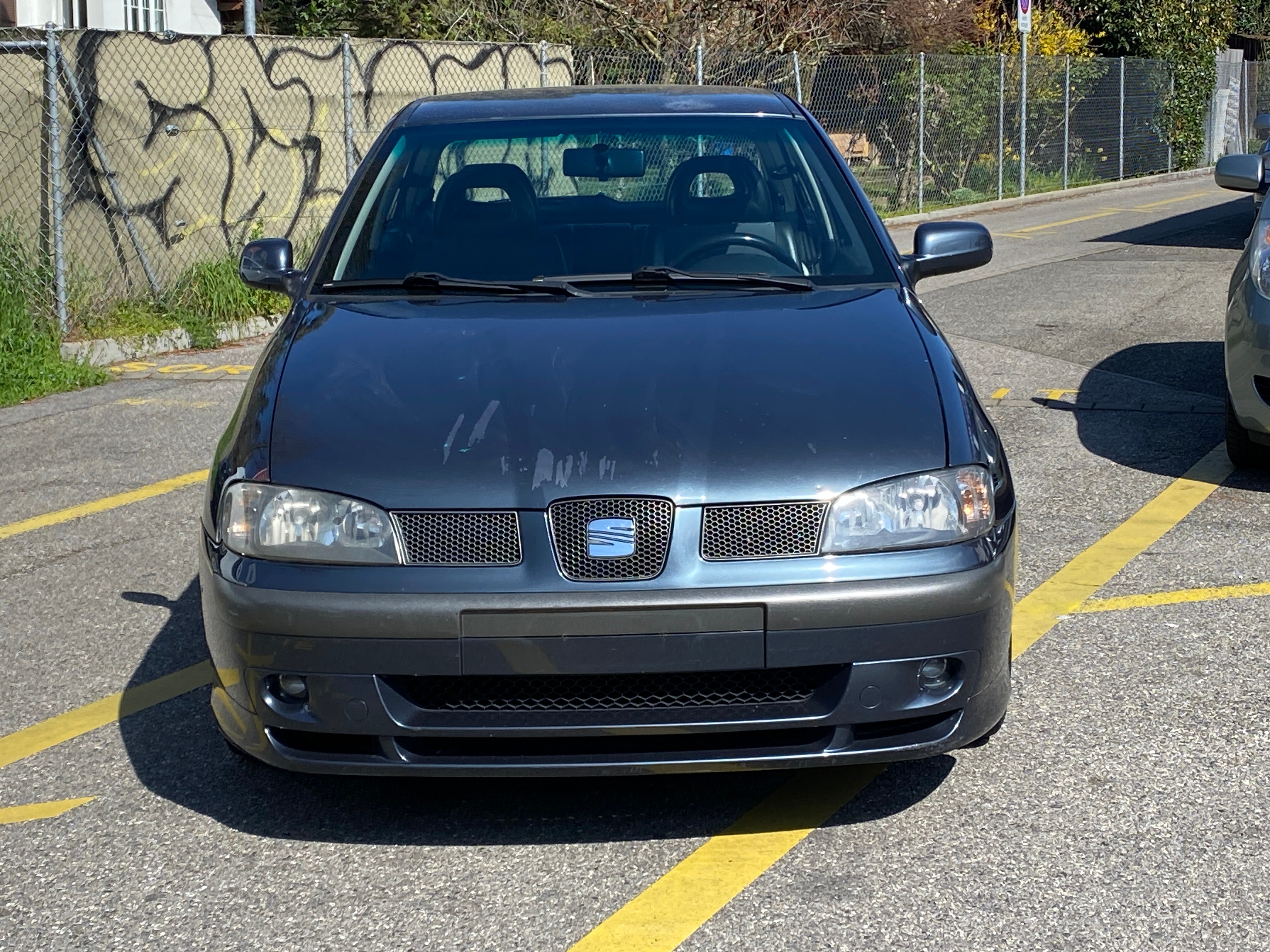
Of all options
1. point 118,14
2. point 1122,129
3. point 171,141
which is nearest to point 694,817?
point 171,141

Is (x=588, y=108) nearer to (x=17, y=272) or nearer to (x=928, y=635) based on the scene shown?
(x=928, y=635)

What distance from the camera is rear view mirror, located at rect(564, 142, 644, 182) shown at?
4.58m

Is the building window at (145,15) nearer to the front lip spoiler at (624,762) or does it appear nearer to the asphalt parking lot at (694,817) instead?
the asphalt parking lot at (694,817)

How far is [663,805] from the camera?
11.1 feet

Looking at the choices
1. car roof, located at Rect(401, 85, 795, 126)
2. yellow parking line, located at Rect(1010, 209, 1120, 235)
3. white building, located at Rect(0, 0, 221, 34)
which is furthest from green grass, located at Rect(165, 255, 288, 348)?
yellow parking line, located at Rect(1010, 209, 1120, 235)

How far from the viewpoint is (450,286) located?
4.07m

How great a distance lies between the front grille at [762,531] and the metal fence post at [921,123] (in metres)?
17.3

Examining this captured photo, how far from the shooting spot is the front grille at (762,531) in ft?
9.70

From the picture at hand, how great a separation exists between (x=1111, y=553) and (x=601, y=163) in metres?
2.19

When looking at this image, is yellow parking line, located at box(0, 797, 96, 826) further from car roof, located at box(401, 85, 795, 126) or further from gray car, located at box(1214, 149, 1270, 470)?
gray car, located at box(1214, 149, 1270, 470)

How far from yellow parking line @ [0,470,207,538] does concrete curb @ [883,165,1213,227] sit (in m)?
11.6

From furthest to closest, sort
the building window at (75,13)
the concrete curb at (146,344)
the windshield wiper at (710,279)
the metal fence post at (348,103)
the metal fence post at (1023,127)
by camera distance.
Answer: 1. the metal fence post at (1023,127)
2. the building window at (75,13)
3. the metal fence post at (348,103)
4. the concrete curb at (146,344)
5. the windshield wiper at (710,279)

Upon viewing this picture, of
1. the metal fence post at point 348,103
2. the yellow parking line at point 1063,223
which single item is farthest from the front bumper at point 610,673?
the yellow parking line at point 1063,223

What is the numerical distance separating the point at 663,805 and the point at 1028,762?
864mm
